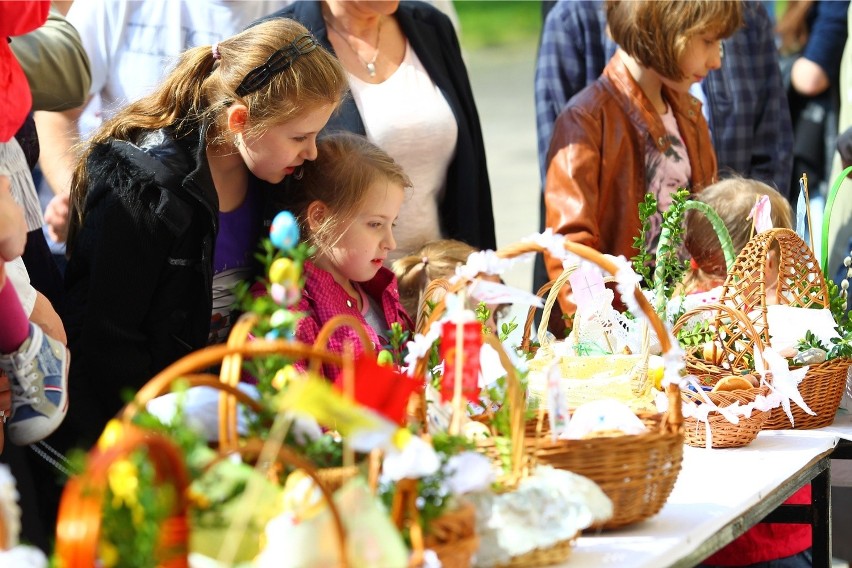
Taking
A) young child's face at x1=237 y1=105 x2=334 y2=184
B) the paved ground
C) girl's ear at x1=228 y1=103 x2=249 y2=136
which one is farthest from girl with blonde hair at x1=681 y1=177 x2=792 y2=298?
the paved ground

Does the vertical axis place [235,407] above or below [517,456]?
above

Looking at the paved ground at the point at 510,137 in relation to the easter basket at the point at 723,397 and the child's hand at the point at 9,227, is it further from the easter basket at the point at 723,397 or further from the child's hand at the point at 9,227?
the child's hand at the point at 9,227

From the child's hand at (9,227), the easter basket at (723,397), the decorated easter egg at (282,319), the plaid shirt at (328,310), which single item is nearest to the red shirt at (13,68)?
the child's hand at (9,227)

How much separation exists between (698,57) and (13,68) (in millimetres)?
1777

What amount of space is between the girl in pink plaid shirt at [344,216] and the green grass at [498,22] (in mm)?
10762

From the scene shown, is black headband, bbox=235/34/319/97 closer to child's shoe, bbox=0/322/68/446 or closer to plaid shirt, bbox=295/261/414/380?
plaid shirt, bbox=295/261/414/380

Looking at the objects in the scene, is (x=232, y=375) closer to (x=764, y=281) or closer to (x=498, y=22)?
(x=764, y=281)

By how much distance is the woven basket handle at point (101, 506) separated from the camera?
110 cm

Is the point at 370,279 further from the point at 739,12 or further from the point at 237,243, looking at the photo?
the point at 739,12

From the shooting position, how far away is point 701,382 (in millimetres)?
2326

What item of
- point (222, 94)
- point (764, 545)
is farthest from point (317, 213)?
point (764, 545)

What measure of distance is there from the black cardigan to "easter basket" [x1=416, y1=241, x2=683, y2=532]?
3.84ft

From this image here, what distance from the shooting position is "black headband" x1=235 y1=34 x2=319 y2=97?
2.25 m

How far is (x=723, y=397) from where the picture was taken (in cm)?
221
